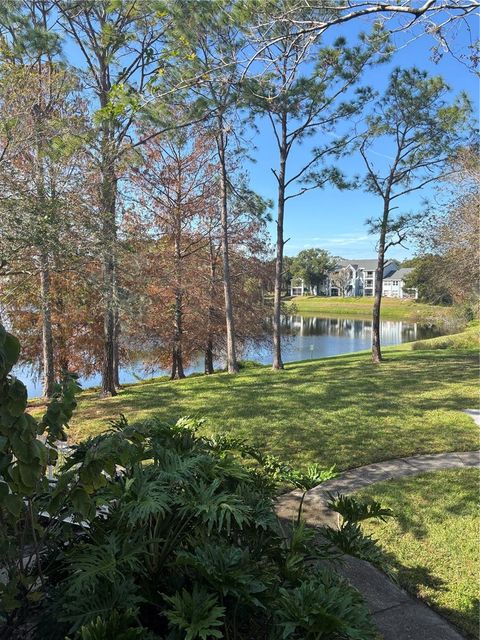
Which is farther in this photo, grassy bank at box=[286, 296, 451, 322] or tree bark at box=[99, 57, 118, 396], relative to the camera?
grassy bank at box=[286, 296, 451, 322]

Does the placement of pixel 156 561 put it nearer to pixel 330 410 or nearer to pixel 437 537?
pixel 437 537

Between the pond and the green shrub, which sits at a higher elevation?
the green shrub

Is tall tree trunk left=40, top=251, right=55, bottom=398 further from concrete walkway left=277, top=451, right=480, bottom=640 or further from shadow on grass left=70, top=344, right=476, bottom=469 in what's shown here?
concrete walkway left=277, top=451, right=480, bottom=640

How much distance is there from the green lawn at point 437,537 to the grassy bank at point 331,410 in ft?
2.38

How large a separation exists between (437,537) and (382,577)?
72cm

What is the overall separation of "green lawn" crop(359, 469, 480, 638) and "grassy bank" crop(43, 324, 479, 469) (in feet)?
2.38

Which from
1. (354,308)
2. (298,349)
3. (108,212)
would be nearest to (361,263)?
(354,308)

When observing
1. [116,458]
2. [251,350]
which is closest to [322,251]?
[251,350]

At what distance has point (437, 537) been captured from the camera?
3.20m

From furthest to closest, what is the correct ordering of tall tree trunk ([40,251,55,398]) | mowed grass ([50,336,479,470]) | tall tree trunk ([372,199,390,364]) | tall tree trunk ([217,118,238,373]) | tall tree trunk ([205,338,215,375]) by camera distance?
tall tree trunk ([205,338,215,375]) < tall tree trunk ([372,199,390,364]) < tall tree trunk ([217,118,238,373]) < tall tree trunk ([40,251,55,398]) < mowed grass ([50,336,479,470])

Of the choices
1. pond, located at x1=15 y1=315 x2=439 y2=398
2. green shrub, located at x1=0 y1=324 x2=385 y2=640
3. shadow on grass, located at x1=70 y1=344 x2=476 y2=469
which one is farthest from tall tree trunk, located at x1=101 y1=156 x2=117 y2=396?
green shrub, located at x1=0 y1=324 x2=385 y2=640

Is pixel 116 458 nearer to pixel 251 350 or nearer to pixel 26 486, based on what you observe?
pixel 26 486

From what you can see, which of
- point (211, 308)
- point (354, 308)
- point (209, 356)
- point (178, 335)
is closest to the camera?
point (178, 335)

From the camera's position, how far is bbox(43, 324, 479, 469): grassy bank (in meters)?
5.08
